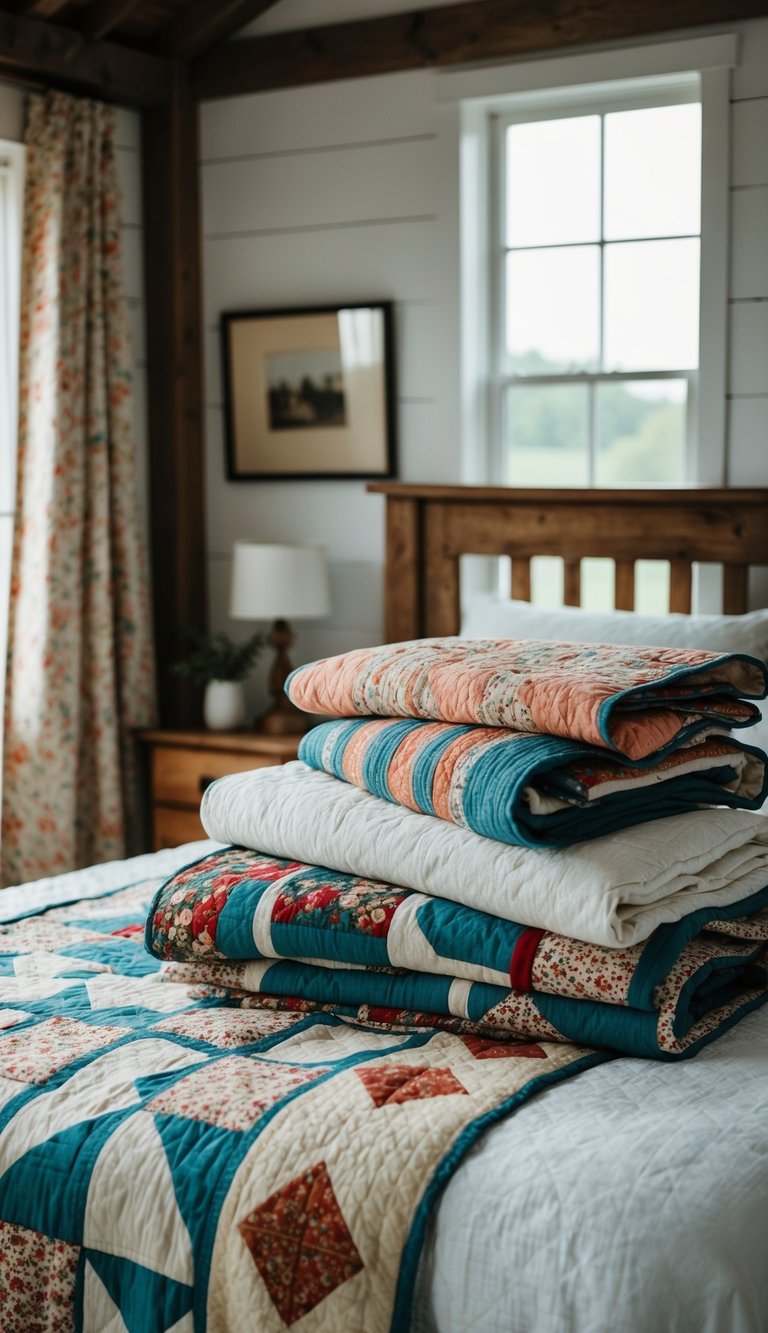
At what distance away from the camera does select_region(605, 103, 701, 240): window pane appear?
3273 mm

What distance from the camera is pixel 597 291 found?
11.3ft

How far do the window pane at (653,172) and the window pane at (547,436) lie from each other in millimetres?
413

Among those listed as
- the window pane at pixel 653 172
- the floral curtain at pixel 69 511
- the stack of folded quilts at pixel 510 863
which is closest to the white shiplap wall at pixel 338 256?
the floral curtain at pixel 69 511

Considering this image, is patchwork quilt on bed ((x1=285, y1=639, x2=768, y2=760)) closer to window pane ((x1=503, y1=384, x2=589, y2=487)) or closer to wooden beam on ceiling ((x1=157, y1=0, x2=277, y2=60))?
window pane ((x1=503, y1=384, x2=589, y2=487))

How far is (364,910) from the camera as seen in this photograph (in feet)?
5.07

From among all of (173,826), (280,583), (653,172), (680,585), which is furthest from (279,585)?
(653,172)

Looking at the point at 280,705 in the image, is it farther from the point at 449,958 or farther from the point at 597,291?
the point at 449,958

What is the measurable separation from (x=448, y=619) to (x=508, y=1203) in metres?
2.32

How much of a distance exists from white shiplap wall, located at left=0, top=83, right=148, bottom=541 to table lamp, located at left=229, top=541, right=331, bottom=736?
535 mm

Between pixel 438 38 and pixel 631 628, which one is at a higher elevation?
pixel 438 38

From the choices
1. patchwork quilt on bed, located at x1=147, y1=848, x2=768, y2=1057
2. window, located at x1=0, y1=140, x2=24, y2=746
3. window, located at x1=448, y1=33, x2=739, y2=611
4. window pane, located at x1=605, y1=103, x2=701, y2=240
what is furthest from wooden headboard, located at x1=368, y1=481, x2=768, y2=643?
patchwork quilt on bed, located at x1=147, y1=848, x2=768, y2=1057

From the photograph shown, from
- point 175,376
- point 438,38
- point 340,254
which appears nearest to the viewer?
point 438,38

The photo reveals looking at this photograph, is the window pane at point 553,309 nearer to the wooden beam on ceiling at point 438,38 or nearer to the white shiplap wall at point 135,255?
the wooden beam on ceiling at point 438,38

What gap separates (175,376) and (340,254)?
590mm
